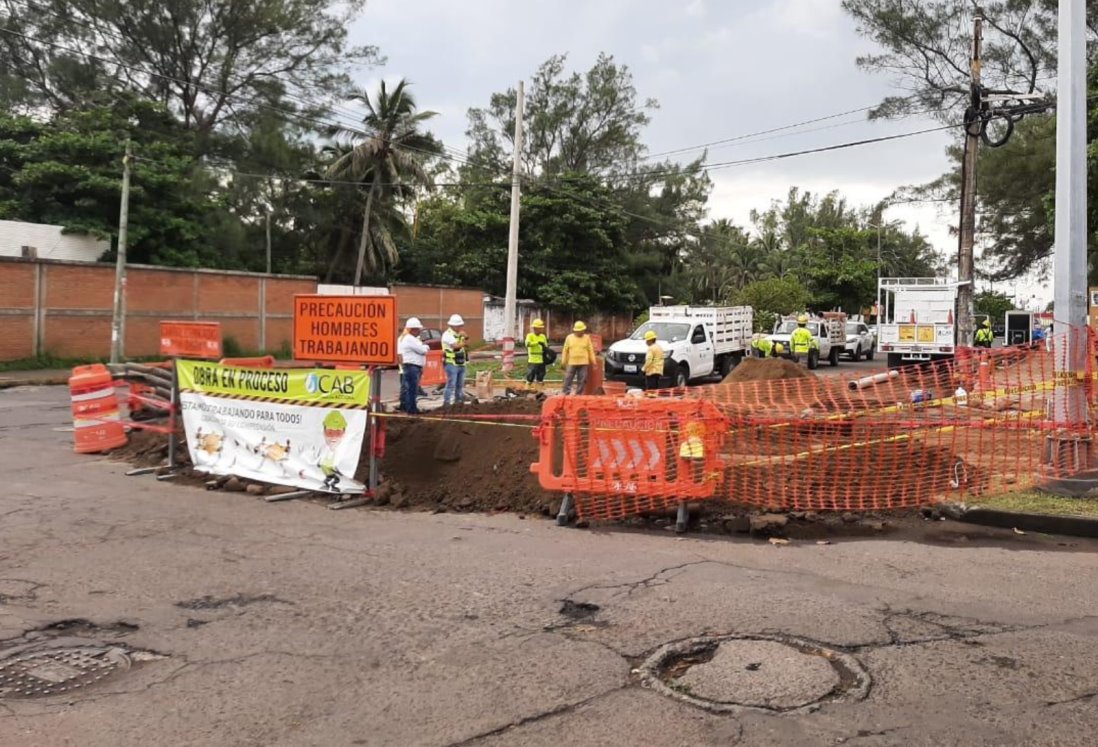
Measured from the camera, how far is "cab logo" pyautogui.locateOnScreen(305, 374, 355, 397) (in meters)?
9.23

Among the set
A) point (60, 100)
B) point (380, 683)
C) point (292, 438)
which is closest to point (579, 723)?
point (380, 683)

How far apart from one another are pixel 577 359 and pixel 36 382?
1690 cm

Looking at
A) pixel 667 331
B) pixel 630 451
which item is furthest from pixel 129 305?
pixel 630 451

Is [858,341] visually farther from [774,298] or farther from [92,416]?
[92,416]

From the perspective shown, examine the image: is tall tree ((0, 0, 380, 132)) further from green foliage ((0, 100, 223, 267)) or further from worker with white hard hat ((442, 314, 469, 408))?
worker with white hard hat ((442, 314, 469, 408))

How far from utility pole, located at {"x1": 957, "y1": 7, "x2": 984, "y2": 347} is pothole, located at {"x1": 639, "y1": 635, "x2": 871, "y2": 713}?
19.8m

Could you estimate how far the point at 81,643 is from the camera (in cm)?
495

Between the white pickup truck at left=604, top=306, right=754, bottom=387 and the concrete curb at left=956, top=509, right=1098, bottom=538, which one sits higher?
the white pickup truck at left=604, top=306, right=754, bottom=387

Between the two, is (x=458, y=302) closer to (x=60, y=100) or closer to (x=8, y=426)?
(x=60, y=100)

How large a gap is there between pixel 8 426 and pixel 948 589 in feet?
48.2

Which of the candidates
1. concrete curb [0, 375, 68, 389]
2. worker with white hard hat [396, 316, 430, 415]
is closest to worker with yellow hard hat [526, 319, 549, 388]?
worker with white hard hat [396, 316, 430, 415]

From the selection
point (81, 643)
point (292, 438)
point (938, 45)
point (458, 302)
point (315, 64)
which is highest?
point (315, 64)

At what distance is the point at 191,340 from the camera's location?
12180mm

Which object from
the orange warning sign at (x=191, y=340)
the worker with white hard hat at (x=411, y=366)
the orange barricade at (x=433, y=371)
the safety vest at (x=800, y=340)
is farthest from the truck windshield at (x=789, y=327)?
the orange warning sign at (x=191, y=340)
